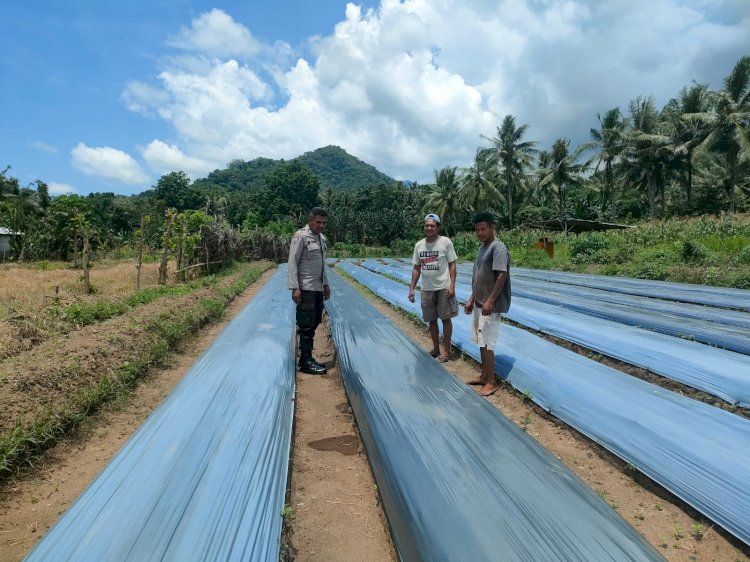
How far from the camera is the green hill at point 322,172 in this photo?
247 ft

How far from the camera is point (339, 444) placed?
3.20 m

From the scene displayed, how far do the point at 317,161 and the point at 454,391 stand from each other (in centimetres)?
9343

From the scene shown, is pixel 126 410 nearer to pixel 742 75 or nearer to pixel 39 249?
pixel 39 249

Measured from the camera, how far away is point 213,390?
3602 mm

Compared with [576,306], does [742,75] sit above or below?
above

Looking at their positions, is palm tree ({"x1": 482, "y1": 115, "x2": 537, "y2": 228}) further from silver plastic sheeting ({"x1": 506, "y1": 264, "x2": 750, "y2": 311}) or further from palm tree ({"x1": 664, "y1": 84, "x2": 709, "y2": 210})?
silver plastic sheeting ({"x1": 506, "y1": 264, "x2": 750, "y2": 311})

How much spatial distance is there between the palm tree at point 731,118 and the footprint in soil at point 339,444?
97.9 feet

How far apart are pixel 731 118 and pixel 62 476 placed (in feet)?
107

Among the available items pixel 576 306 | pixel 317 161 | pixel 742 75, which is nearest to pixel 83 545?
pixel 576 306

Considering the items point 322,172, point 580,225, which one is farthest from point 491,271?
point 322,172

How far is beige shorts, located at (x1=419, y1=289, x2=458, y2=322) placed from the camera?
462cm

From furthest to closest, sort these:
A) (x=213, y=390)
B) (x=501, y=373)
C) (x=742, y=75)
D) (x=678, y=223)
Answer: (x=742, y=75) < (x=678, y=223) < (x=501, y=373) < (x=213, y=390)

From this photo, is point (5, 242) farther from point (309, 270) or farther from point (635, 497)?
point (635, 497)

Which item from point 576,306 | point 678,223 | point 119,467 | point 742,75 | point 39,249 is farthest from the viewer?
point 742,75
